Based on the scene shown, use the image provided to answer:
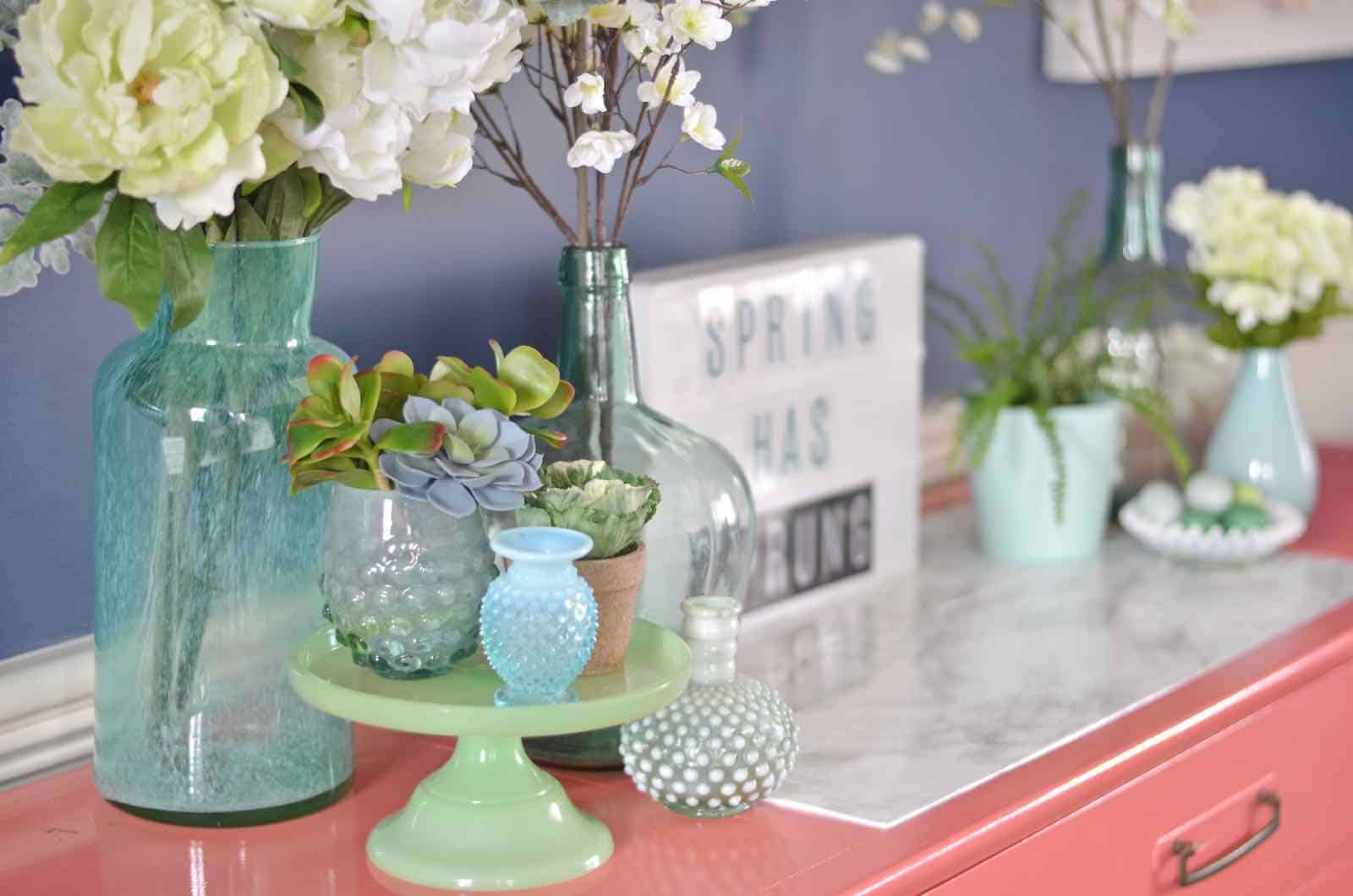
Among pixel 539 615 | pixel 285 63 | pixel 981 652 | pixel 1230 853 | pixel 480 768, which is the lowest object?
pixel 1230 853

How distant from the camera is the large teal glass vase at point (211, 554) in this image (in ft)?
3.68

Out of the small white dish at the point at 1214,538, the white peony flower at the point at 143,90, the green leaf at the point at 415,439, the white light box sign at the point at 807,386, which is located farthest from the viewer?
the small white dish at the point at 1214,538

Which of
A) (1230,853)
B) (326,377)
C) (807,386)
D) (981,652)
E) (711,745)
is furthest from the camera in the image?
(807,386)

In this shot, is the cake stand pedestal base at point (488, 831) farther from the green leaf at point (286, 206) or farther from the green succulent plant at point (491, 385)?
the green leaf at point (286, 206)

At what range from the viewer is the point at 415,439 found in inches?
40.9

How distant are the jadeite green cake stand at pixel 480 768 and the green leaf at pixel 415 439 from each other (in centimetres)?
15

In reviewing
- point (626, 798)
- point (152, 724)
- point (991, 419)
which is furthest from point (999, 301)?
point (152, 724)

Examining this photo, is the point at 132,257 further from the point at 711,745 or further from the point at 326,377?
the point at 711,745

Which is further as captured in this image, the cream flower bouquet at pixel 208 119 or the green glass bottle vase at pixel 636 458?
the green glass bottle vase at pixel 636 458

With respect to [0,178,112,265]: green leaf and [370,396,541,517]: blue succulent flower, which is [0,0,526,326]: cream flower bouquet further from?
[370,396,541,517]: blue succulent flower

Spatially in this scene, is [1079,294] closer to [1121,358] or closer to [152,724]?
[1121,358]

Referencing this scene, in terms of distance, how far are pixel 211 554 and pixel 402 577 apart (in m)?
0.13

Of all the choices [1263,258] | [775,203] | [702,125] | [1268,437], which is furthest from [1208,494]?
[702,125]

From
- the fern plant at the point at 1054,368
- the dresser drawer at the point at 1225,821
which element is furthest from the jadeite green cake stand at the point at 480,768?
the fern plant at the point at 1054,368
